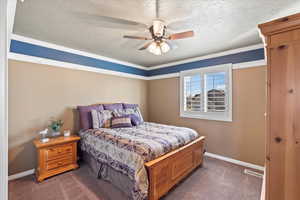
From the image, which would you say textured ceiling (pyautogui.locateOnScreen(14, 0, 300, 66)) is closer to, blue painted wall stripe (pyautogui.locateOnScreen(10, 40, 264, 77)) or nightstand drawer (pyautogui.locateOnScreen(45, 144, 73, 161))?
blue painted wall stripe (pyautogui.locateOnScreen(10, 40, 264, 77))

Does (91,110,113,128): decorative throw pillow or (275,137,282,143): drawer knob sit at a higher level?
(275,137,282,143): drawer knob

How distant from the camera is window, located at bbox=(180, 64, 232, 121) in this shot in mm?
3129

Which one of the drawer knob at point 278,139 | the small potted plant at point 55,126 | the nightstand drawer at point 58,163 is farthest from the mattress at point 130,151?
the drawer knob at point 278,139

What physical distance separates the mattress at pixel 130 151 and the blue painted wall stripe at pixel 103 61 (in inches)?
69.0

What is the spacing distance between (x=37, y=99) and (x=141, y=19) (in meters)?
2.46

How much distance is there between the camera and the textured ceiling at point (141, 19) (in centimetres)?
164

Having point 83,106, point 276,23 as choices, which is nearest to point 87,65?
point 83,106

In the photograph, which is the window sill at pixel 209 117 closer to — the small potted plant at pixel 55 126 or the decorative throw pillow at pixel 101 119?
the decorative throw pillow at pixel 101 119

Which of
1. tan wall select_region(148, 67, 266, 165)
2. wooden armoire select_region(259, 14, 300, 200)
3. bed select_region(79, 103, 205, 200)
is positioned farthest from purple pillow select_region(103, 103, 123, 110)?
wooden armoire select_region(259, 14, 300, 200)

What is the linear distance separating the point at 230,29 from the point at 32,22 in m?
3.14

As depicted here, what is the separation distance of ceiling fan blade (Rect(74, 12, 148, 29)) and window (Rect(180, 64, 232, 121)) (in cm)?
206

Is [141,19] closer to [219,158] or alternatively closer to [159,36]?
[159,36]

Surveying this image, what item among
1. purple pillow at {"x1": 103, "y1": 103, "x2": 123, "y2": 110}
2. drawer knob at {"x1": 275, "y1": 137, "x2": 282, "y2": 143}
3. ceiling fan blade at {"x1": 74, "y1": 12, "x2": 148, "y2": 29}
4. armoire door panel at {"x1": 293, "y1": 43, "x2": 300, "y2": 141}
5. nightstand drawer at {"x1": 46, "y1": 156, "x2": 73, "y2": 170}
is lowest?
nightstand drawer at {"x1": 46, "y1": 156, "x2": 73, "y2": 170}

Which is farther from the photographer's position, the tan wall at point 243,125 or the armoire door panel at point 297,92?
the tan wall at point 243,125
